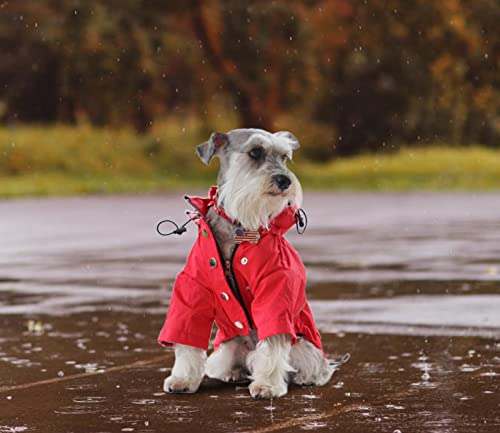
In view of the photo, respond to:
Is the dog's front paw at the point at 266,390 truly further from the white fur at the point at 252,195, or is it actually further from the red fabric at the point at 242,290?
the white fur at the point at 252,195

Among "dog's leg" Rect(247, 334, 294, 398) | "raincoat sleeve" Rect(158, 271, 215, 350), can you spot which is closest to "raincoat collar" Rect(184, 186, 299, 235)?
"raincoat sleeve" Rect(158, 271, 215, 350)

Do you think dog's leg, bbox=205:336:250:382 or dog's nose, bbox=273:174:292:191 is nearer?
dog's nose, bbox=273:174:292:191

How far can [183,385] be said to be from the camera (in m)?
6.77

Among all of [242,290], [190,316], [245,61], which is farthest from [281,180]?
[245,61]

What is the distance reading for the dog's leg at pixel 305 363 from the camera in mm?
6953

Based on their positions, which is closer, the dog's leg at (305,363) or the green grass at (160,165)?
the dog's leg at (305,363)

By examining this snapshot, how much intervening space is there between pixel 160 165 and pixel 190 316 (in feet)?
115

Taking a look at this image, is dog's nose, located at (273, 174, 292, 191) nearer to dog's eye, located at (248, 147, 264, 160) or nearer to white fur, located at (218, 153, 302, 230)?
white fur, located at (218, 153, 302, 230)

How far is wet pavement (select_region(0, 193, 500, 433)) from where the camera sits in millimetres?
6160

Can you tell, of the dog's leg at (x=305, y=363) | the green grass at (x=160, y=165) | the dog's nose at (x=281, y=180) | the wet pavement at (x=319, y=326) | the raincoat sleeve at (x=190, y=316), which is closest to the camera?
the wet pavement at (x=319, y=326)

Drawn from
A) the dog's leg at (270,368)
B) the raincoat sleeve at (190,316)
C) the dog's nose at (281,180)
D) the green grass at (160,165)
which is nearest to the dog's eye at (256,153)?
the dog's nose at (281,180)

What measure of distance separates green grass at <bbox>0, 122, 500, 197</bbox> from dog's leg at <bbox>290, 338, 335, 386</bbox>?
89.2 feet

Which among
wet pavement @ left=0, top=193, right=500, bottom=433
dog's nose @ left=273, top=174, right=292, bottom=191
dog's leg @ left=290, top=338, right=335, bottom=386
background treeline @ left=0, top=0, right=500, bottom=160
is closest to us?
wet pavement @ left=0, top=193, right=500, bottom=433

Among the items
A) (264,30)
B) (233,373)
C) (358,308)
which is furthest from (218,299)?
(264,30)
